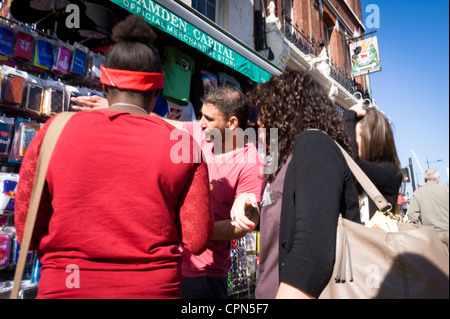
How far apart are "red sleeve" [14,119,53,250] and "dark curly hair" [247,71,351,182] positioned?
110cm

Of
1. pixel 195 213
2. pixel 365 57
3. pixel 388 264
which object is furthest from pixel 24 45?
pixel 365 57

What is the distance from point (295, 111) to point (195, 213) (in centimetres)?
78

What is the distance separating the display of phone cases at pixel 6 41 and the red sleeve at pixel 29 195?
1991 millimetres

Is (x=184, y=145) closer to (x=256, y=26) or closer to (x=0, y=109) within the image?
(x=0, y=109)

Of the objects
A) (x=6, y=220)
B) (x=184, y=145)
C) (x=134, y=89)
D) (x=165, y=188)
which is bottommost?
(x=6, y=220)

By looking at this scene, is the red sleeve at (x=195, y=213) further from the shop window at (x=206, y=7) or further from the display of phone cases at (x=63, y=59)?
the shop window at (x=206, y=7)

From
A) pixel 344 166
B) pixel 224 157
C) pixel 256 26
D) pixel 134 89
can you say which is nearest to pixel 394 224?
pixel 344 166

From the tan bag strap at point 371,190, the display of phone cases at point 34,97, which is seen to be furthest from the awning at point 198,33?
the tan bag strap at point 371,190

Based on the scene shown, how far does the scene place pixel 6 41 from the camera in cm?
249

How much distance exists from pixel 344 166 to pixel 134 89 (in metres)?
0.98

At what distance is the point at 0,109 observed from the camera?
8.08 feet

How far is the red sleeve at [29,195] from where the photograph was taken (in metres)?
1.10

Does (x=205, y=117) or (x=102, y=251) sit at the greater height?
(x=205, y=117)

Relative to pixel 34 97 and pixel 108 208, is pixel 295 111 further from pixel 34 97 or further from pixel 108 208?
pixel 34 97
